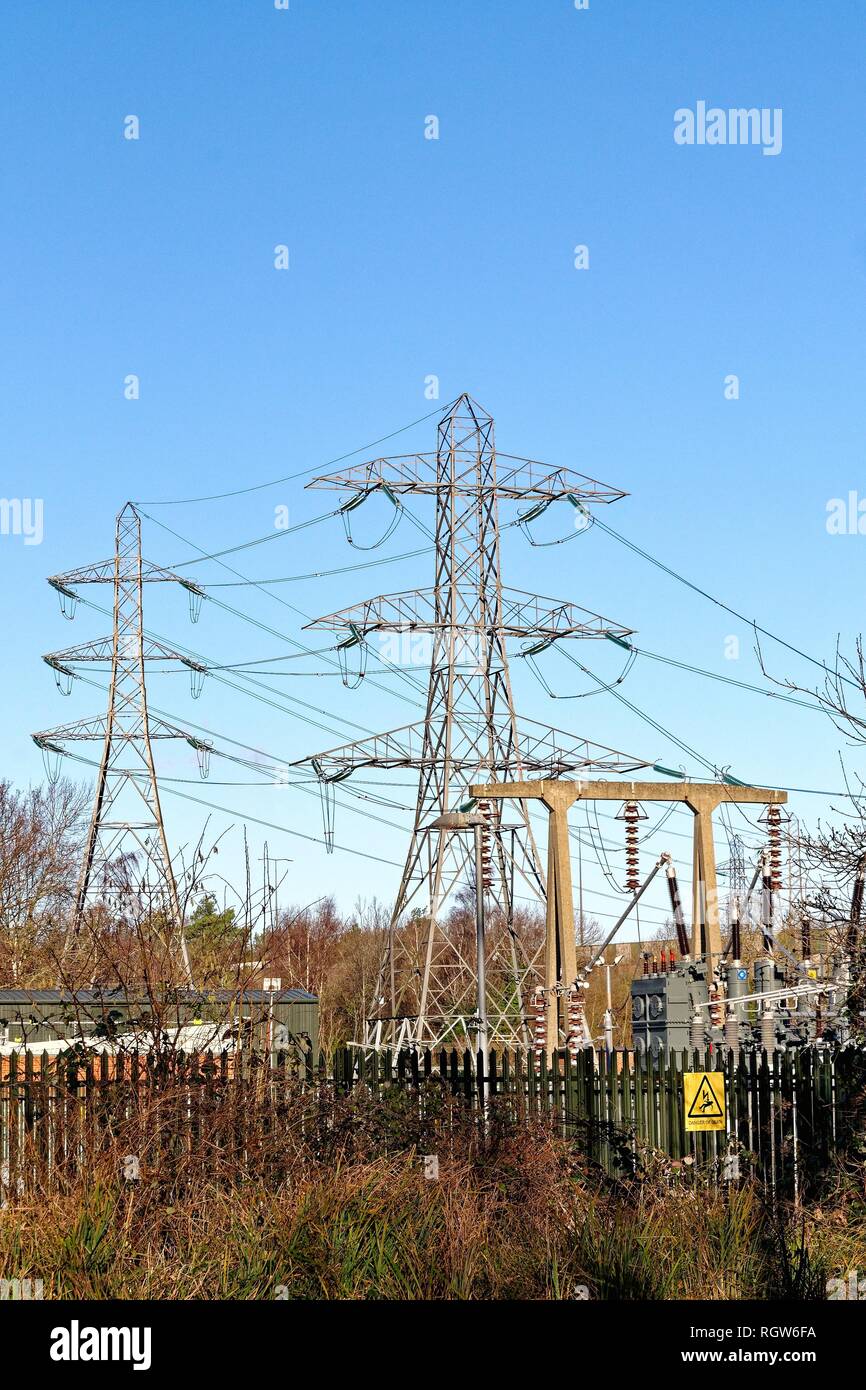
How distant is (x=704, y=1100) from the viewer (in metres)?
14.5

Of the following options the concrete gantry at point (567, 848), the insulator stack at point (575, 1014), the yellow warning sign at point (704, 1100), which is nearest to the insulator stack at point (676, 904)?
the concrete gantry at point (567, 848)

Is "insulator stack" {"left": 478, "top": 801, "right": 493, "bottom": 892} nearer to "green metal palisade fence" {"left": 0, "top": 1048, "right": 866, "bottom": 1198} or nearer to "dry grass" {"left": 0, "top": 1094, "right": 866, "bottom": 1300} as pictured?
"green metal palisade fence" {"left": 0, "top": 1048, "right": 866, "bottom": 1198}

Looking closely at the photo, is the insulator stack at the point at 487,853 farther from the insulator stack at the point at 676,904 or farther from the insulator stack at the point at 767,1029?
the insulator stack at the point at 767,1029

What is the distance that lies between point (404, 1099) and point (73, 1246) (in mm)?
4946

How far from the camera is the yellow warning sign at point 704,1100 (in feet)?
46.3

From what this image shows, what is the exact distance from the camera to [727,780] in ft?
107

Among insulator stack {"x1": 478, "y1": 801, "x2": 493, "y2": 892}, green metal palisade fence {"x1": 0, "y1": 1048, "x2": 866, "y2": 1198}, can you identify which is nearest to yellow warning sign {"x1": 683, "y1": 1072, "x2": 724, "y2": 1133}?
green metal palisade fence {"x1": 0, "y1": 1048, "x2": 866, "y2": 1198}

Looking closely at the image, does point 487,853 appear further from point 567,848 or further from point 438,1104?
point 438,1104

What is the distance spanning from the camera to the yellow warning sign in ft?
46.3

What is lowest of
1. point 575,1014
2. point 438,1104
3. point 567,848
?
point 438,1104

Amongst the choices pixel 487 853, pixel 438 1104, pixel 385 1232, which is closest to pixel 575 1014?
pixel 487 853
